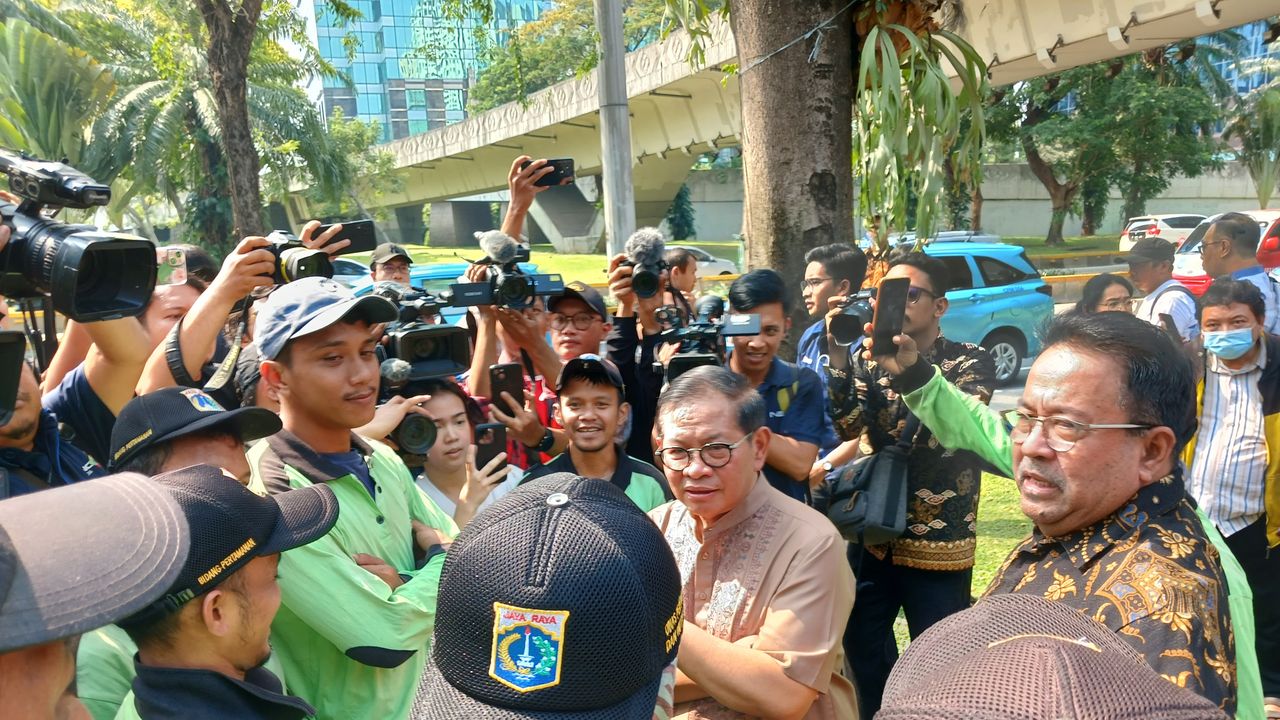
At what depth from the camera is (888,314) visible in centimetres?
289

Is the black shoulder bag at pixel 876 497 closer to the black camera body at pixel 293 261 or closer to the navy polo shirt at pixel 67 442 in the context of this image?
the black camera body at pixel 293 261

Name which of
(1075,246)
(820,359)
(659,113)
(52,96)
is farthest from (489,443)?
(1075,246)

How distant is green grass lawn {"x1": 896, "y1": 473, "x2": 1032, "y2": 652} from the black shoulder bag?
4.22ft

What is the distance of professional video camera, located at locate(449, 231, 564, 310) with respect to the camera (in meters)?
3.41

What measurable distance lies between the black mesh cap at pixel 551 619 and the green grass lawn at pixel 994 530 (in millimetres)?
3474

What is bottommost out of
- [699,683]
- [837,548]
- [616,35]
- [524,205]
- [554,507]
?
[699,683]

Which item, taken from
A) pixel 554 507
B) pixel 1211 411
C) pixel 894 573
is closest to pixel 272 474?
pixel 554 507

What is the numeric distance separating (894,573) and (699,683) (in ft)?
5.05

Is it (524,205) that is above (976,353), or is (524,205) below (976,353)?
above

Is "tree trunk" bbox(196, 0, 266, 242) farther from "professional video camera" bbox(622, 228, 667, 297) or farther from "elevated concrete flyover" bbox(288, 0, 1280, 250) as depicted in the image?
"professional video camera" bbox(622, 228, 667, 297)

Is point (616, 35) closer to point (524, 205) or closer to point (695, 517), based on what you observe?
point (524, 205)

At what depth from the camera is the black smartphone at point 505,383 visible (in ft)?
11.7

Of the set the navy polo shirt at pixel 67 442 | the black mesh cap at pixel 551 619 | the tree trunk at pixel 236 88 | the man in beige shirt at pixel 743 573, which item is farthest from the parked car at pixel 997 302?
the black mesh cap at pixel 551 619

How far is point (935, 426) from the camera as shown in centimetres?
299
